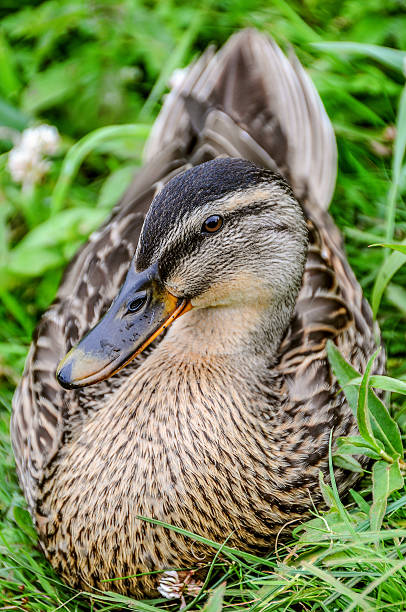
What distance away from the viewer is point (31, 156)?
3074 mm

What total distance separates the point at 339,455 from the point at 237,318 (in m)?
0.40

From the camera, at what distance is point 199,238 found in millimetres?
1860

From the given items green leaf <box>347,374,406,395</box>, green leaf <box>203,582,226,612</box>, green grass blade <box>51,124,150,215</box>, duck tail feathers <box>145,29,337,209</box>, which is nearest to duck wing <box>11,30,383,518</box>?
duck tail feathers <box>145,29,337,209</box>

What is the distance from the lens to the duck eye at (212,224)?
1.84m

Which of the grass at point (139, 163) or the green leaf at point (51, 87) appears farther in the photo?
the green leaf at point (51, 87)

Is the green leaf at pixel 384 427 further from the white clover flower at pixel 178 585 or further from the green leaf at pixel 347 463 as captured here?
the white clover flower at pixel 178 585

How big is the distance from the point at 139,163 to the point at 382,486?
1651mm

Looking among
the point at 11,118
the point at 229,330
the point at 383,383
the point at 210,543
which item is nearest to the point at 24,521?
the point at 210,543

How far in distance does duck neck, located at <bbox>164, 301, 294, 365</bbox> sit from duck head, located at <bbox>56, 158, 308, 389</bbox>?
55 mm

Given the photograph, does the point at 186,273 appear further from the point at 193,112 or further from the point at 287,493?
the point at 193,112

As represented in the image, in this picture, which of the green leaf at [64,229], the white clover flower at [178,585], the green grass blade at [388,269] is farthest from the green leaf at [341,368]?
the green leaf at [64,229]

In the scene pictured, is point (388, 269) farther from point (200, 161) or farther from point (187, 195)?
point (187, 195)

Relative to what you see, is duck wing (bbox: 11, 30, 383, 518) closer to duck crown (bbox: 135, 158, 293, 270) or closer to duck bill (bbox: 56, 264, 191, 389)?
duck bill (bbox: 56, 264, 191, 389)

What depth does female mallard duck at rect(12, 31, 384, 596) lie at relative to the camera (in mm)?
1868
